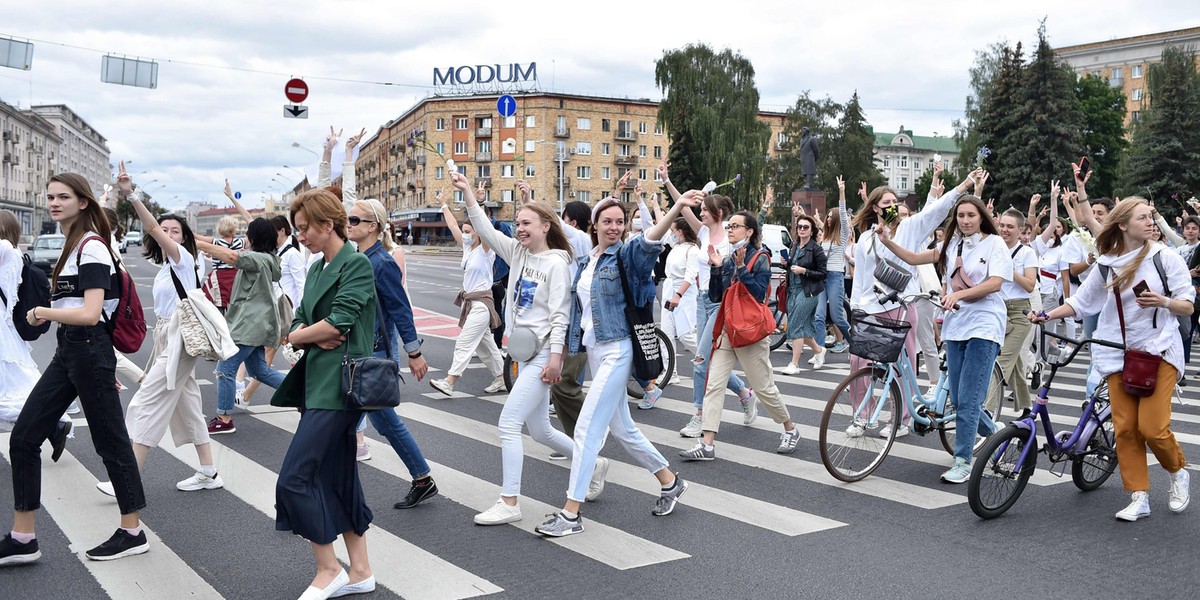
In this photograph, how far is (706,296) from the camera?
902 cm

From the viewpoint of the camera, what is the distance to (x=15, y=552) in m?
4.65

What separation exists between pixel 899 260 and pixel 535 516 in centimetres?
341

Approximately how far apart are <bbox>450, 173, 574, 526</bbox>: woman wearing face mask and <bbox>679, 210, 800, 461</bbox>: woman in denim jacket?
6.08ft

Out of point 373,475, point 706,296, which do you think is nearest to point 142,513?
point 373,475

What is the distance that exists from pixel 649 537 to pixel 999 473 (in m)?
2.00

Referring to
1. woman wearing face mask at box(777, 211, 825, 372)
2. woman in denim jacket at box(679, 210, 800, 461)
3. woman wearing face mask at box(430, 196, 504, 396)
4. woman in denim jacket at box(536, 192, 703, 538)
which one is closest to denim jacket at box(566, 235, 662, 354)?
woman in denim jacket at box(536, 192, 703, 538)

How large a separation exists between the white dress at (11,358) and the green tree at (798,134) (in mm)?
61010

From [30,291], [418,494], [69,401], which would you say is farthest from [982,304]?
[30,291]

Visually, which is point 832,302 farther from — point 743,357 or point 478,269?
point 743,357

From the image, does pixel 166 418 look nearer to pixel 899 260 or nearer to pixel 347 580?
pixel 347 580

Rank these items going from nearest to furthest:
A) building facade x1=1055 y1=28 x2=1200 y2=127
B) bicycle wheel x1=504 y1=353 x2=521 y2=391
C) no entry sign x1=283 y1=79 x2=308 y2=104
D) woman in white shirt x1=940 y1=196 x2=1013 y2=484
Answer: woman in white shirt x1=940 y1=196 x2=1013 y2=484, bicycle wheel x1=504 y1=353 x2=521 y2=391, no entry sign x1=283 y1=79 x2=308 y2=104, building facade x1=1055 y1=28 x2=1200 y2=127

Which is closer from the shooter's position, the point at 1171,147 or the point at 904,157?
the point at 1171,147

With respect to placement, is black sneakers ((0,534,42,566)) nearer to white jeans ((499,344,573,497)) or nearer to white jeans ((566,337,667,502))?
white jeans ((499,344,573,497))

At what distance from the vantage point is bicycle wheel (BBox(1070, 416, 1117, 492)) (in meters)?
5.94
